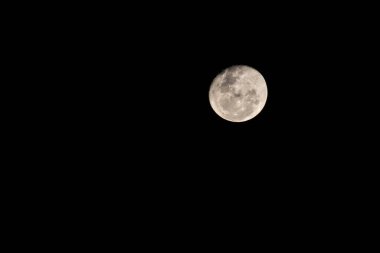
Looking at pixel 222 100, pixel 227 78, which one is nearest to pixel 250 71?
pixel 227 78

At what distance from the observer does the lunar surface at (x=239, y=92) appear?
2871 millimetres

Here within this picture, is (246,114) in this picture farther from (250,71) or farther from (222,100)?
(250,71)

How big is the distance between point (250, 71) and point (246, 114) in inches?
20.3

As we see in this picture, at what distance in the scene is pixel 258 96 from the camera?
292 cm

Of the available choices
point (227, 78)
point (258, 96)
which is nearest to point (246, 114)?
point (258, 96)

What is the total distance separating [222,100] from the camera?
9.66ft

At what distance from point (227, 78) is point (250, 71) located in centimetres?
29

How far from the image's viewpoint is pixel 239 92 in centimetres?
286

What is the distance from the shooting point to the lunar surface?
9.42 ft

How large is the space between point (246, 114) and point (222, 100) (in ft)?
1.10

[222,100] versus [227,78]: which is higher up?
[227,78]

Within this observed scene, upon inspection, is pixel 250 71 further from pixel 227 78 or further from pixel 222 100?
pixel 222 100

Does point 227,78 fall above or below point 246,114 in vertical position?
above
